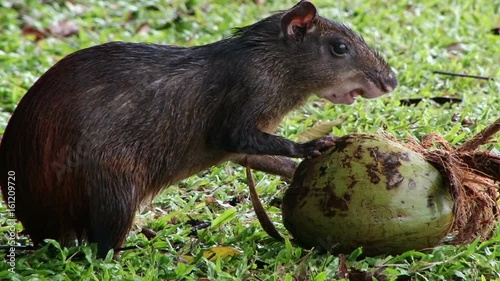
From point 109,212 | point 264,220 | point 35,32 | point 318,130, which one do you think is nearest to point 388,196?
point 264,220

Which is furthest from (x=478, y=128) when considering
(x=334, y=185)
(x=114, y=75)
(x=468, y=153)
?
(x=114, y=75)

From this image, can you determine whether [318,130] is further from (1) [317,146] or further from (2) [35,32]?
(2) [35,32]

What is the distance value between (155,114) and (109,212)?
19.8 inches

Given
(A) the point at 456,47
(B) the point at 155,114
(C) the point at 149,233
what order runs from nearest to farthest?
(B) the point at 155,114
(C) the point at 149,233
(A) the point at 456,47

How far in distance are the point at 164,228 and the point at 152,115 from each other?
76 centimetres

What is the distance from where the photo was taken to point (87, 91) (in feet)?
15.1

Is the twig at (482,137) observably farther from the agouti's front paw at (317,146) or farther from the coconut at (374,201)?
A: the agouti's front paw at (317,146)

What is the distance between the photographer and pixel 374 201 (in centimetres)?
435

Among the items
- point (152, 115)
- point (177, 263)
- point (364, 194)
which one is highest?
point (152, 115)

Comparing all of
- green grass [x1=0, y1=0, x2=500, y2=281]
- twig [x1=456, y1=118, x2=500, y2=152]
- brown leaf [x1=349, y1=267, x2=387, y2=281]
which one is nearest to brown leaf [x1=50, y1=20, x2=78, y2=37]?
green grass [x1=0, y1=0, x2=500, y2=281]

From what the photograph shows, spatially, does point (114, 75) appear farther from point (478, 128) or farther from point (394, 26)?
point (394, 26)

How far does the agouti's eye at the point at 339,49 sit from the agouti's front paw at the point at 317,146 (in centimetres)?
59

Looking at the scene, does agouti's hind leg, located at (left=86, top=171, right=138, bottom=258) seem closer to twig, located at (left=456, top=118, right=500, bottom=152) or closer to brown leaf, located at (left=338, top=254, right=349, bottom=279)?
brown leaf, located at (left=338, top=254, right=349, bottom=279)

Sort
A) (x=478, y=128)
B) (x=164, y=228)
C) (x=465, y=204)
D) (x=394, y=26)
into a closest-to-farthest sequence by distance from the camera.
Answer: (x=465, y=204)
(x=164, y=228)
(x=478, y=128)
(x=394, y=26)
